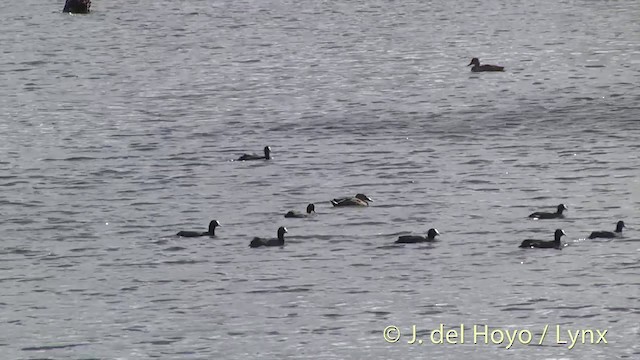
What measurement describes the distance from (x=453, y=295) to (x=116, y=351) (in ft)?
21.1

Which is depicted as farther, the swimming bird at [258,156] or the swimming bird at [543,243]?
the swimming bird at [258,156]

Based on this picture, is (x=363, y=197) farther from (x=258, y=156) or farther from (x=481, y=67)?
(x=481, y=67)

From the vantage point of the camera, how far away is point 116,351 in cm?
2912

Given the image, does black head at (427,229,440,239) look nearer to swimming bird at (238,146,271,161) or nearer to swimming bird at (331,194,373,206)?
swimming bird at (331,194,373,206)

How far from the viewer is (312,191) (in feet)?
140

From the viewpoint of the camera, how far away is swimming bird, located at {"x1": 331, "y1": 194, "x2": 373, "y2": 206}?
132 ft

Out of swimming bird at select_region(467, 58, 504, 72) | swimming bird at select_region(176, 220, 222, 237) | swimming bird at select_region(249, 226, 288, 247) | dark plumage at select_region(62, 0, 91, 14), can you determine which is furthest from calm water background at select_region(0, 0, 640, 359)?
dark plumage at select_region(62, 0, 91, 14)

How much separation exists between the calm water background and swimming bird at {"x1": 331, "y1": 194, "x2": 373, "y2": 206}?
1.16ft

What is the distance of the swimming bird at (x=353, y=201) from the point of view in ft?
132

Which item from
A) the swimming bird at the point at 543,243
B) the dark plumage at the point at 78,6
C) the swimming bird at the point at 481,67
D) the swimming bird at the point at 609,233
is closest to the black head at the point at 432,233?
the swimming bird at the point at 543,243

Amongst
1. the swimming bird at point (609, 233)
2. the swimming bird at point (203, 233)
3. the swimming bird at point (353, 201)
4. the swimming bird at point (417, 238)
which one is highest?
the swimming bird at point (609, 233)

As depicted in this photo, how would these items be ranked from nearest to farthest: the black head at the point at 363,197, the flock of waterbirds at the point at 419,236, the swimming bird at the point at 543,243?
1. the swimming bird at the point at 543,243
2. the flock of waterbirds at the point at 419,236
3. the black head at the point at 363,197

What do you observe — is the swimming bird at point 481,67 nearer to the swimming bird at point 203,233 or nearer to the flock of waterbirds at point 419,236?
the flock of waterbirds at point 419,236

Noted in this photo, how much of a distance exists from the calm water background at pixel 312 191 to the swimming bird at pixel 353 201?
355 millimetres
